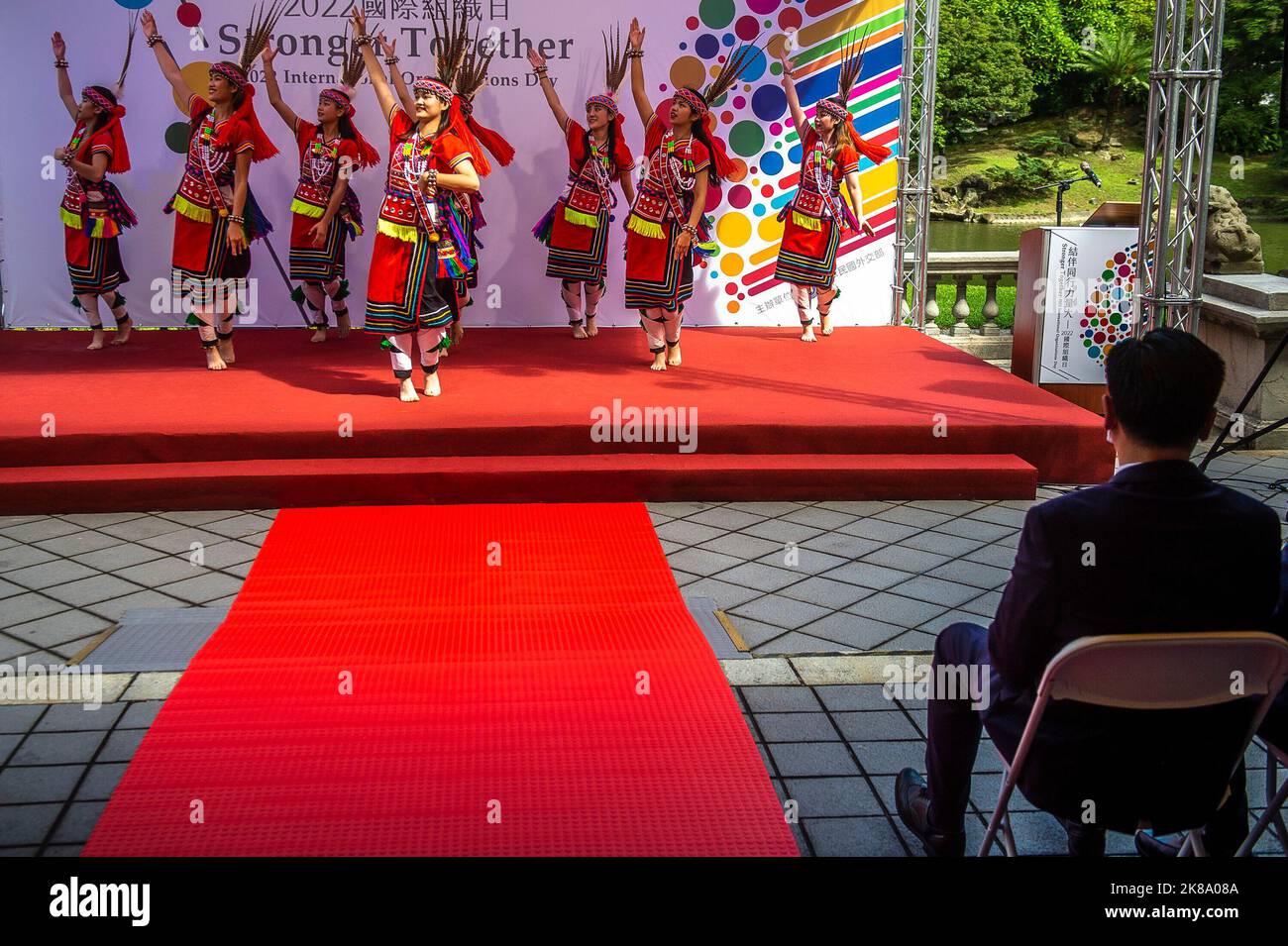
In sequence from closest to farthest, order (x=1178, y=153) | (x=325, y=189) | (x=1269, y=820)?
(x=1269, y=820) → (x=1178, y=153) → (x=325, y=189)

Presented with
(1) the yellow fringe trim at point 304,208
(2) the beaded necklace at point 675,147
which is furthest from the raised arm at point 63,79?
(2) the beaded necklace at point 675,147

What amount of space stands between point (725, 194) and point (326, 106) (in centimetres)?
295

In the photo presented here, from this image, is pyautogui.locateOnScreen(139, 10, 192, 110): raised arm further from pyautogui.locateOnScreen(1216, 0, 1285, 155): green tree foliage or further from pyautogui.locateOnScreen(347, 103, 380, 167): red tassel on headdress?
pyautogui.locateOnScreen(1216, 0, 1285, 155): green tree foliage

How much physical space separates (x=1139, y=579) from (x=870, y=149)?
6.58m

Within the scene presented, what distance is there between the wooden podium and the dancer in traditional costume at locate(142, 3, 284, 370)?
429 cm

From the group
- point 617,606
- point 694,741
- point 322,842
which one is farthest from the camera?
point 617,606

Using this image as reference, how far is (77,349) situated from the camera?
7.73 meters

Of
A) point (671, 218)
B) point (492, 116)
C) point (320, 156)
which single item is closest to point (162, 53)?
point (320, 156)

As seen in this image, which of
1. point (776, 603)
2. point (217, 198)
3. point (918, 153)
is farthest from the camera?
point (918, 153)

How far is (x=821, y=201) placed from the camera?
309 inches

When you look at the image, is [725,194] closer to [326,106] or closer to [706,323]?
[706,323]

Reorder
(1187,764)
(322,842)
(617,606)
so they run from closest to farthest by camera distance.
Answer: (1187,764) < (322,842) < (617,606)

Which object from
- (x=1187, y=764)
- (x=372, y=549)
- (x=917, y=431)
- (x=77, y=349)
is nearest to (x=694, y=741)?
(x=1187, y=764)

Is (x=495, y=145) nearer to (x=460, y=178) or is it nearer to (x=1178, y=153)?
(x=460, y=178)
